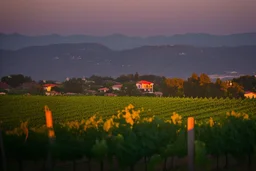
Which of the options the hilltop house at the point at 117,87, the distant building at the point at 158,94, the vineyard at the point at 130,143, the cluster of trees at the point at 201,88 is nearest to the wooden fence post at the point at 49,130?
the vineyard at the point at 130,143

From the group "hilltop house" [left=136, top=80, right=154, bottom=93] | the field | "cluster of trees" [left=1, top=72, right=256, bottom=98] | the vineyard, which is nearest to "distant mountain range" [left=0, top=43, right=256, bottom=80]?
"cluster of trees" [left=1, top=72, right=256, bottom=98]

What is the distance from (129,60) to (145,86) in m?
2.00

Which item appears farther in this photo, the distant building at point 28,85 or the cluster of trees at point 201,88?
the cluster of trees at point 201,88

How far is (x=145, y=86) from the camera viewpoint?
2223 centimetres

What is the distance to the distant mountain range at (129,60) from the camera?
57.9ft

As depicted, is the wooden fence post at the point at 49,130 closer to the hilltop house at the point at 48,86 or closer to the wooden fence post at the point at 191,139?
the wooden fence post at the point at 191,139

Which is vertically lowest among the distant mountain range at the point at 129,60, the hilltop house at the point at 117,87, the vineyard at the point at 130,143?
the vineyard at the point at 130,143

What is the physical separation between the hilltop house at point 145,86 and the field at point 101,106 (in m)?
1.64

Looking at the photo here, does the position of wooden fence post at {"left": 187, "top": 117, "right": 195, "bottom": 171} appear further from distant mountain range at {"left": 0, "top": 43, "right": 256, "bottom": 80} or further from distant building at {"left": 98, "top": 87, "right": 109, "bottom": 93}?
distant building at {"left": 98, "top": 87, "right": 109, "bottom": 93}

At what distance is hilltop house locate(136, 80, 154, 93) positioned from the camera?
21453mm

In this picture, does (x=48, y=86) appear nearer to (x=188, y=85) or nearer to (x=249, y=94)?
(x=188, y=85)

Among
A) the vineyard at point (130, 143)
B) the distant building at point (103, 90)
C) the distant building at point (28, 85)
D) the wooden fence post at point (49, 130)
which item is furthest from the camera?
the distant building at point (103, 90)

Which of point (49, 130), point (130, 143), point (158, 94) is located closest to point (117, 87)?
point (158, 94)

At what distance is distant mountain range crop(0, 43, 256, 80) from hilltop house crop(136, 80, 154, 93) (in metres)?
0.60
